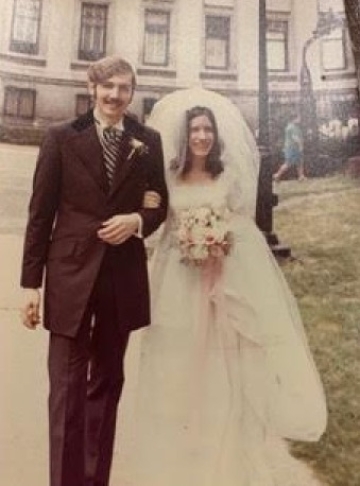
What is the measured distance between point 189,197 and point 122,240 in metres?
0.13

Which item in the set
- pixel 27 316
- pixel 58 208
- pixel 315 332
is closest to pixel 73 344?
pixel 27 316

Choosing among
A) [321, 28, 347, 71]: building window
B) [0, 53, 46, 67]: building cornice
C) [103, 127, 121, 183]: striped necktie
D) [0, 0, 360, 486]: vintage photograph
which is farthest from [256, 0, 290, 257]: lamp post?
[0, 53, 46, 67]: building cornice

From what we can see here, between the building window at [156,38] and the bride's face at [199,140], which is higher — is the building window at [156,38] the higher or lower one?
the higher one

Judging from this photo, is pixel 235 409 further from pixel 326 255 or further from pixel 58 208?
pixel 58 208

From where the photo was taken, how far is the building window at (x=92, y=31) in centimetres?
108

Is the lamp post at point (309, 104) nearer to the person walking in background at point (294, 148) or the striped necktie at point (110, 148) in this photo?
the person walking in background at point (294, 148)

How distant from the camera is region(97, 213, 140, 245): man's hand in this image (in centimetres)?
101

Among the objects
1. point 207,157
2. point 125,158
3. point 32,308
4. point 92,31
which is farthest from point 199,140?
point 32,308

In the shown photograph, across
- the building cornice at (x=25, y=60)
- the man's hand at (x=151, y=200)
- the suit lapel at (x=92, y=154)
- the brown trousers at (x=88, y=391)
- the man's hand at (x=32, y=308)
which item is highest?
the building cornice at (x=25, y=60)

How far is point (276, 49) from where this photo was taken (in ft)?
3.77

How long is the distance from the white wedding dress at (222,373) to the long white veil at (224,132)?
2 cm

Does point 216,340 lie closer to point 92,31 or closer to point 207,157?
point 207,157

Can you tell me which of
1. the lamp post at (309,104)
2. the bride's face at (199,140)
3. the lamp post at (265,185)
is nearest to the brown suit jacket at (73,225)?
the bride's face at (199,140)

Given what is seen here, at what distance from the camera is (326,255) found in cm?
116
